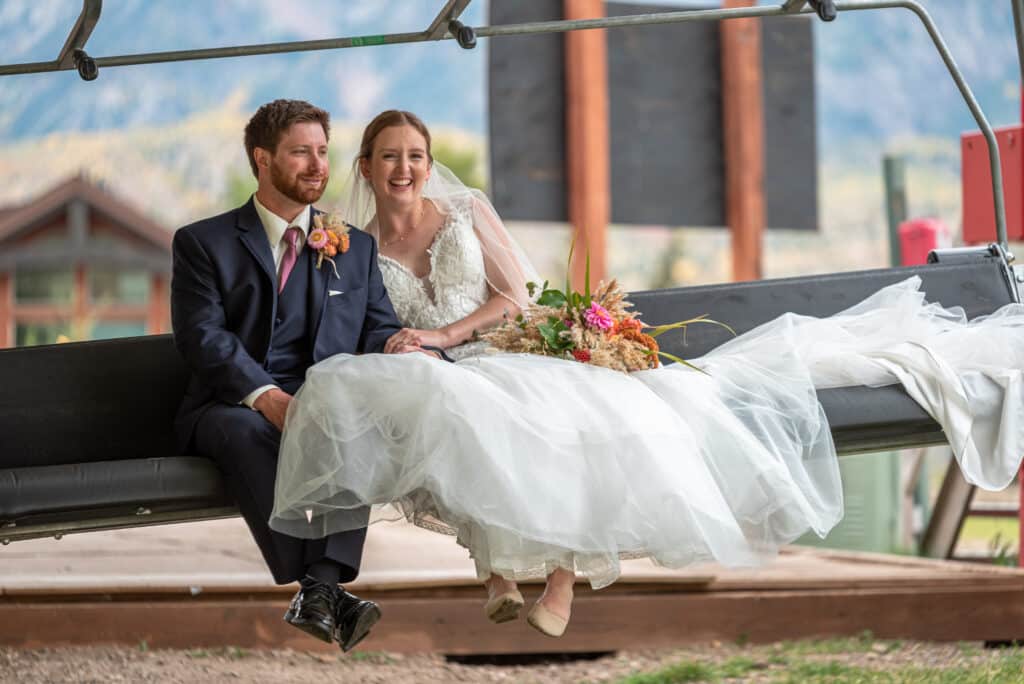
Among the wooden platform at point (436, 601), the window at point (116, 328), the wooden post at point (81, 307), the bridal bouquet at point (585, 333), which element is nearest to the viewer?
the bridal bouquet at point (585, 333)

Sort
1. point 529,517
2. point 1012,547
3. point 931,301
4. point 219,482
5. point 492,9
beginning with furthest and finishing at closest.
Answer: point 1012,547
point 492,9
point 931,301
point 219,482
point 529,517

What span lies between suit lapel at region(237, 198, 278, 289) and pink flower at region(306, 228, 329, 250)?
11 cm

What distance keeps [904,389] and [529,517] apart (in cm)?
116

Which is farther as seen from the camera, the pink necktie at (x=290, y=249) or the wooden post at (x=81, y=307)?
the wooden post at (x=81, y=307)

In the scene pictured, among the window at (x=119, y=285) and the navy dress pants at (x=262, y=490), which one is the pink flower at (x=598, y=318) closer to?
the navy dress pants at (x=262, y=490)

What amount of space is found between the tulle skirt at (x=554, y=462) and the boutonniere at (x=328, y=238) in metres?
0.53

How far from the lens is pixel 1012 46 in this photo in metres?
28.3

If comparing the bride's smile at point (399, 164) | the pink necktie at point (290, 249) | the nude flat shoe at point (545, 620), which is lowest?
the nude flat shoe at point (545, 620)

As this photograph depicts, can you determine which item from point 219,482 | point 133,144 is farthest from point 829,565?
point 133,144

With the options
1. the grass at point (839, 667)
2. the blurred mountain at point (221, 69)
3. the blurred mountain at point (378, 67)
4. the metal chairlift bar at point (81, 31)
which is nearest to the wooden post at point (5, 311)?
the metal chairlift bar at point (81, 31)

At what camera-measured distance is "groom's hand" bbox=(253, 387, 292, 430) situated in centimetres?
308

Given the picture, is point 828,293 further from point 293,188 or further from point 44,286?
point 44,286

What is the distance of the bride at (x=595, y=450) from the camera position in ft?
9.20

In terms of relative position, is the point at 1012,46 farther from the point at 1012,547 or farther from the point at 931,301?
the point at 931,301
